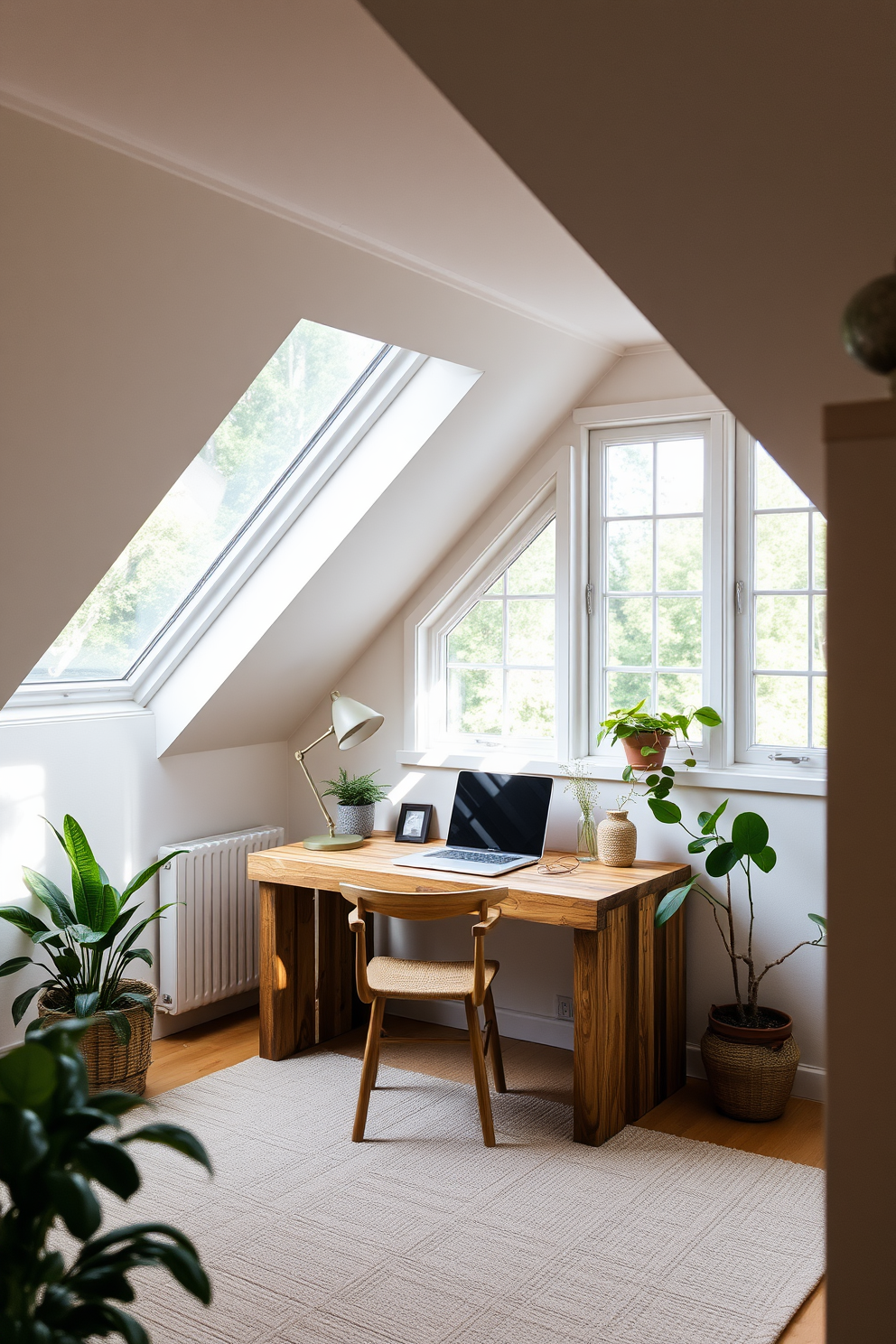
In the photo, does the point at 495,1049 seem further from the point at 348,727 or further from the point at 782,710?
the point at 782,710

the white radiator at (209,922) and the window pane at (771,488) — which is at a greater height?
the window pane at (771,488)

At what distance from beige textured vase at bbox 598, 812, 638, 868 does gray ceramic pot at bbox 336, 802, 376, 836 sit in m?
0.99

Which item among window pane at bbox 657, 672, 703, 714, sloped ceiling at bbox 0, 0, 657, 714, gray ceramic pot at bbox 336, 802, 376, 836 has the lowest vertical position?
gray ceramic pot at bbox 336, 802, 376, 836

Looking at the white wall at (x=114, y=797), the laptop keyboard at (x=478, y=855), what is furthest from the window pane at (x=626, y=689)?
the white wall at (x=114, y=797)

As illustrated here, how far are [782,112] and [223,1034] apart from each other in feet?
12.7

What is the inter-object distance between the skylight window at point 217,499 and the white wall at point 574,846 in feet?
2.90

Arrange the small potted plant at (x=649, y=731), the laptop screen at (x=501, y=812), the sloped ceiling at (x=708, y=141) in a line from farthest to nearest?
1. the laptop screen at (x=501, y=812)
2. the small potted plant at (x=649, y=731)
3. the sloped ceiling at (x=708, y=141)

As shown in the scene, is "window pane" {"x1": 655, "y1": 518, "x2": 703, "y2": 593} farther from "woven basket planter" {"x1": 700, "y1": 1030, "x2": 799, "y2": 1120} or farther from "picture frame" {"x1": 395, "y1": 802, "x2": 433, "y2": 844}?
"woven basket planter" {"x1": 700, "y1": 1030, "x2": 799, "y2": 1120}

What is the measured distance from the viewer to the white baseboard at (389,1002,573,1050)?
A: 431cm

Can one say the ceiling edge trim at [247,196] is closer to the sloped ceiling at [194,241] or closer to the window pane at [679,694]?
the sloped ceiling at [194,241]

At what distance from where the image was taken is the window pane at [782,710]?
390 centimetres

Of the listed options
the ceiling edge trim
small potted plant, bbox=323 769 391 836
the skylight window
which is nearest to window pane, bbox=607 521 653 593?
the ceiling edge trim

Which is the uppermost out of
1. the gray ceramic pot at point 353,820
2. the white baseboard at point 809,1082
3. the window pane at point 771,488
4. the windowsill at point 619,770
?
the window pane at point 771,488

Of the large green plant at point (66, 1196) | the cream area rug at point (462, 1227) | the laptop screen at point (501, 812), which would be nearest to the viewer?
the large green plant at point (66, 1196)
